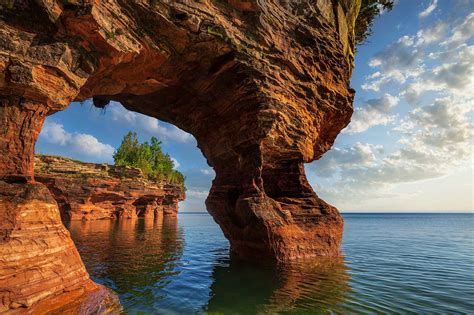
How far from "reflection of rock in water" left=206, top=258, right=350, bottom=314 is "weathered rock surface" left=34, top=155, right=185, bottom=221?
32.9 m

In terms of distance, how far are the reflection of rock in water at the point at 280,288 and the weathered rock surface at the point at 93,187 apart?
32.9m

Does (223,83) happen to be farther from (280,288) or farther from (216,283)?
(280,288)

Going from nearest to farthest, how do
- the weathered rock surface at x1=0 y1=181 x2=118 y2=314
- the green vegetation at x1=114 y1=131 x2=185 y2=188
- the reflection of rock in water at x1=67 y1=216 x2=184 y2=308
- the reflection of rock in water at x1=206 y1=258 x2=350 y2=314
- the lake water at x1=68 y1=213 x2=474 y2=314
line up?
1. the weathered rock surface at x1=0 y1=181 x2=118 y2=314
2. the reflection of rock in water at x1=206 y1=258 x2=350 y2=314
3. the lake water at x1=68 y1=213 x2=474 y2=314
4. the reflection of rock in water at x1=67 y1=216 x2=184 y2=308
5. the green vegetation at x1=114 y1=131 x2=185 y2=188

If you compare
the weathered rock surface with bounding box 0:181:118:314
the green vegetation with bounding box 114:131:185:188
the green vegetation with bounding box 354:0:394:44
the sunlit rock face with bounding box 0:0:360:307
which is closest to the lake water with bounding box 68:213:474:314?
the weathered rock surface with bounding box 0:181:118:314

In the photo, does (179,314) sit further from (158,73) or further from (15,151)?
(158,73)

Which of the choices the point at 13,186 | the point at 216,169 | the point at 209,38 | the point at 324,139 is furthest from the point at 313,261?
the point at 13,186

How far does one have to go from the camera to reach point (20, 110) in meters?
7.27

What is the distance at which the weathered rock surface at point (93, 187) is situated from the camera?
3616cm

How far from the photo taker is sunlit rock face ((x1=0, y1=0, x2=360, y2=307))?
23.6 ft

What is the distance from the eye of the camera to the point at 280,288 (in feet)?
30.8

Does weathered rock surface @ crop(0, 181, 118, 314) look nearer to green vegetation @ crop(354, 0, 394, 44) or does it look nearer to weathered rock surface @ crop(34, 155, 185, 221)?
green vegetation @ crop(354, 0, 394, 44)

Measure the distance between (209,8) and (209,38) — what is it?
1.14 meters

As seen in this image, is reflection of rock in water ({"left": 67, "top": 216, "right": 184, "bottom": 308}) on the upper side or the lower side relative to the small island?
lower

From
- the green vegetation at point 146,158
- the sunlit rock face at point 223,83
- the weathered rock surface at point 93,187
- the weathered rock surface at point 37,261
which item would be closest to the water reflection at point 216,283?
the weathered rock surface at point 37,261
